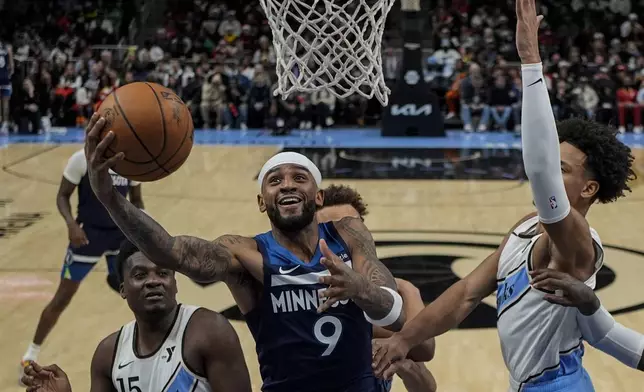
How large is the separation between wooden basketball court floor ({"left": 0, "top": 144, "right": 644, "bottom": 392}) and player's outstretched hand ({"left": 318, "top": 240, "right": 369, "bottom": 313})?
248 centimetres

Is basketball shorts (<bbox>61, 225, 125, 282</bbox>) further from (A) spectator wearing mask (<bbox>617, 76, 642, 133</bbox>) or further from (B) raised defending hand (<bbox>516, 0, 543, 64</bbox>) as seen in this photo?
(A) spectator wearing mask (<bbox>617, 76, 642, 133</bbox>)

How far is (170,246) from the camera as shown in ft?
9.55

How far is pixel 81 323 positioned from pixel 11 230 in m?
3.34

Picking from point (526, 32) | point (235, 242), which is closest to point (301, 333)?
point (235, 242)

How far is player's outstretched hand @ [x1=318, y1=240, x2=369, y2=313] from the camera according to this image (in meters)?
2.73

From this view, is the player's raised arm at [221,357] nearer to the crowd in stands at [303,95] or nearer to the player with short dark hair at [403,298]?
the player with short dark hair at [403,298]

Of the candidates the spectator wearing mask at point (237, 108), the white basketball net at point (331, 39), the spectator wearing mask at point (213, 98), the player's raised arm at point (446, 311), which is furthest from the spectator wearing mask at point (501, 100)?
→ the player's raised arm at point (446, 311)

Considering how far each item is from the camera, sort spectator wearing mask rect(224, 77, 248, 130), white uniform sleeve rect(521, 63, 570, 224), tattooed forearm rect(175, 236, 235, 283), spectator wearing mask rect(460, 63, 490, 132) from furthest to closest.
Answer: spectator wearing mask rect(224, 77, 248, 130)
spectator wearing mask rect(460, 63, 490, 132)
tattooed forearm rect(175, 236, 235, 283)
white uniform sleeve rect(521, 63, 570, 224)

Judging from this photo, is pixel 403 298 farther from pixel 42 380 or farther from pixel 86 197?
pixel 86 197

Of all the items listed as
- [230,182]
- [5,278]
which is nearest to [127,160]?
[5,278]

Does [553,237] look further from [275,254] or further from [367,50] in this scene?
[367,50]

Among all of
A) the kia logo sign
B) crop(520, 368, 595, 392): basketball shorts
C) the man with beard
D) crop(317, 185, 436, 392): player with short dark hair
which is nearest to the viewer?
crop(520, 368, 595, 392): basketball shorts

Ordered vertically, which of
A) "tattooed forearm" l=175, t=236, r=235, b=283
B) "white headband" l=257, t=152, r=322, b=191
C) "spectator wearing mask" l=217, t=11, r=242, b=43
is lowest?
"tattooed forearm" l=175, t=236, r=235, b=283

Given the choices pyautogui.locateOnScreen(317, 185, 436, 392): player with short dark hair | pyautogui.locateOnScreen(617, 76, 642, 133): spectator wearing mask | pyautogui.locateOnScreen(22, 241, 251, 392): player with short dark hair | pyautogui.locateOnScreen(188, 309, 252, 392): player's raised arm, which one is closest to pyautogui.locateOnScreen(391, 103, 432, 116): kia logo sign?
pyautogui.locateOnScreen(617, 76, 642, 133): spectator wearing mask
